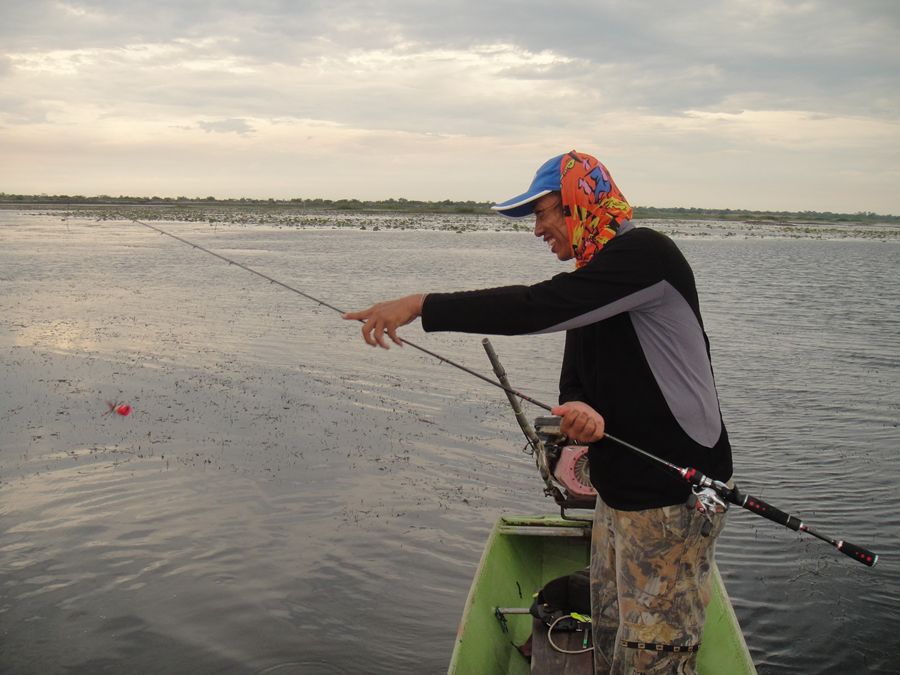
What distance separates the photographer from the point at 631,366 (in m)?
3.21

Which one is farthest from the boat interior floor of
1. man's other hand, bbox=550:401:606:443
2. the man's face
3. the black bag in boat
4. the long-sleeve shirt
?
the man's face

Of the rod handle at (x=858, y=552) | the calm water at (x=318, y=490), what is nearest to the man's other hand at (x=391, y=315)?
the rod handle at (x=858, y=552)

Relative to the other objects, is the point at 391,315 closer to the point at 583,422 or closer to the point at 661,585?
the point at 583,422

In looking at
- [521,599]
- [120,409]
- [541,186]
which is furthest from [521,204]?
[120,409]

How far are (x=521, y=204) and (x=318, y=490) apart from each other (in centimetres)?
629

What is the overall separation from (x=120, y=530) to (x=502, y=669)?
4.37m

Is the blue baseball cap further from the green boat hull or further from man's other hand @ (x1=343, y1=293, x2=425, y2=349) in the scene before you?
the green boat hull

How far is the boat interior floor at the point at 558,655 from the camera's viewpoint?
16.0 ft

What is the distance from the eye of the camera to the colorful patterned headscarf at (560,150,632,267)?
3312mm

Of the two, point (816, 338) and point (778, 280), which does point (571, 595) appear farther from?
point (778, 280)

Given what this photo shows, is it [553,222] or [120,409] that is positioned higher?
[553,222]

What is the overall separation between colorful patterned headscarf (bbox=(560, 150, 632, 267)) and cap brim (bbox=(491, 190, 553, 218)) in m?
0.11

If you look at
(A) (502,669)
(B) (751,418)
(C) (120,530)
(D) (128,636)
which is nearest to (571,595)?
(A) (502,669)

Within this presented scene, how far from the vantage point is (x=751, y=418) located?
40.2ft
